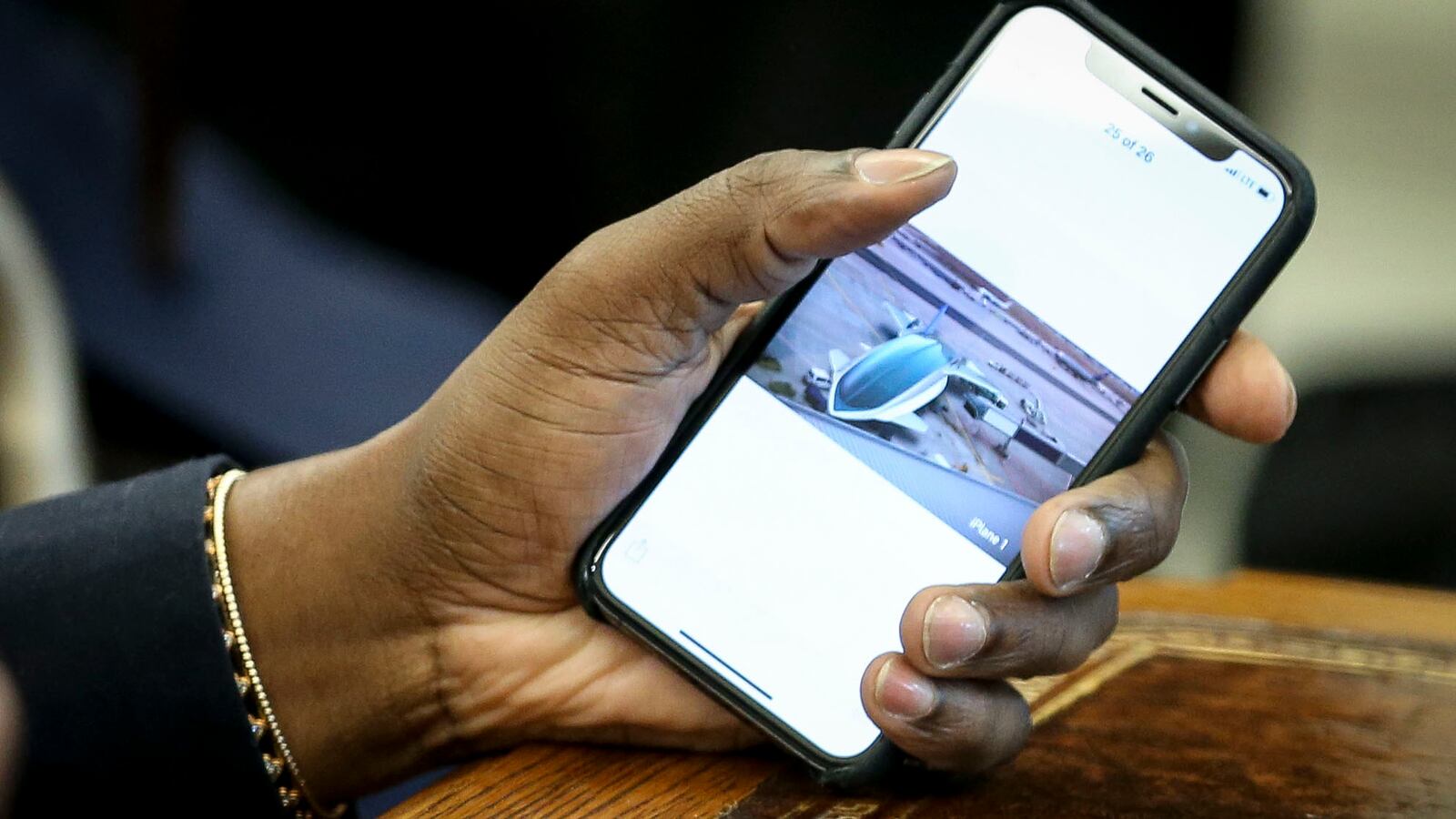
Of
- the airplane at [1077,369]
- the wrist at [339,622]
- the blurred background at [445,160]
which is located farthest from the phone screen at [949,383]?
the blurred background at [445,160]

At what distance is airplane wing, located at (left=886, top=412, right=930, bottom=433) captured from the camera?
58 centimetres

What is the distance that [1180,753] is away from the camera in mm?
577

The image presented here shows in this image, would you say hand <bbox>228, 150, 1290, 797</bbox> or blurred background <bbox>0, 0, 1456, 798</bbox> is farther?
blurred background <bbox>0, 0, 1456, 798</bbox>

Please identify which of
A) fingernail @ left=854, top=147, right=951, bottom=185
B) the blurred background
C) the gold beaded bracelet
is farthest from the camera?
the blurred background

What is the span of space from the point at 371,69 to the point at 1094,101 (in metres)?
1.21

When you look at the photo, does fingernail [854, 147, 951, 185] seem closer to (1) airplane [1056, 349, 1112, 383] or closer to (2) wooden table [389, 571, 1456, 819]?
(1) airplane [1056, 349, 1112, 383]

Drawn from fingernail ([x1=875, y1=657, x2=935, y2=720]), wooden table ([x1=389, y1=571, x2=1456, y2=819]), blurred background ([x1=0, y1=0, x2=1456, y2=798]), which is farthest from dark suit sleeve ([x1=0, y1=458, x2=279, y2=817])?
blurred background ([x1=0, y1=0, x2=1456, y2=798])

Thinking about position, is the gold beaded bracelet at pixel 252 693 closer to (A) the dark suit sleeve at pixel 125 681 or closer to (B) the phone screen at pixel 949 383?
(A) the dark suit sleeve at pixel 125 681

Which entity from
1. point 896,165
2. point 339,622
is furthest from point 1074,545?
point 339,622

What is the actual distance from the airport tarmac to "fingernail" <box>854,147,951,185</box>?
82 mm

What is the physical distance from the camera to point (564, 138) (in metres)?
1.63

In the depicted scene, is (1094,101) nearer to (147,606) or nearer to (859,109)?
(147,606)

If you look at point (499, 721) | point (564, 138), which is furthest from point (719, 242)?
point (564, 138)

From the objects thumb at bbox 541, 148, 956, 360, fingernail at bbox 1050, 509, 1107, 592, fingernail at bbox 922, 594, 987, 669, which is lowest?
fingernail at bbox 922, 594, 987, 669
